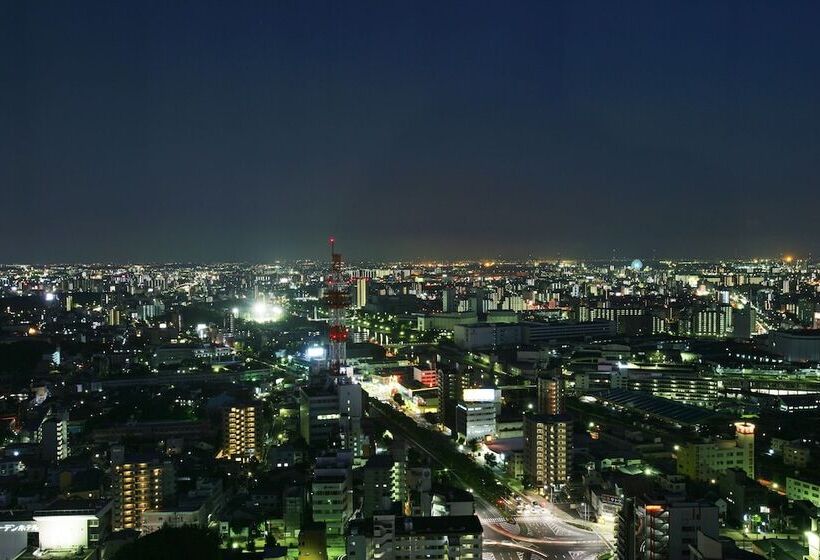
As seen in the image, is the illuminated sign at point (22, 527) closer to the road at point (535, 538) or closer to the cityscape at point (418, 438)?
the cityscape at point (418, 438)

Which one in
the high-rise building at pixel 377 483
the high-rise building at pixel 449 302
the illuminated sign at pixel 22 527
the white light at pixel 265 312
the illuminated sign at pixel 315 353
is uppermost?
the high-rise building at pixel 449 302

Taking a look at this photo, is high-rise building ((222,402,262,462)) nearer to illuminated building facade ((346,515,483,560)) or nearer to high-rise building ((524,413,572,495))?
high-rise building ((524,413,572,495))

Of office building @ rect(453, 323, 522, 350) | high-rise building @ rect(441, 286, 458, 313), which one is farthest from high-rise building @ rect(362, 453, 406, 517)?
high-rise building @ rect(441, 286, 458, 313)

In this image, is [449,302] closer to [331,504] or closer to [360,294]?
[360,294]

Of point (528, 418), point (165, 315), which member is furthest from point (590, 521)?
point (165, 315)

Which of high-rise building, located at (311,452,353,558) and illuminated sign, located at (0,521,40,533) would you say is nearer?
illuminated sign, located at (0,521,40,533)

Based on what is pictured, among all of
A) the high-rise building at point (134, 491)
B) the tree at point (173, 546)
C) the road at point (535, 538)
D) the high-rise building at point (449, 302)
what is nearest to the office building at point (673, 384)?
the road at point (535, 538)

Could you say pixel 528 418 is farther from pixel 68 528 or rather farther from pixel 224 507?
pixel 68 528
